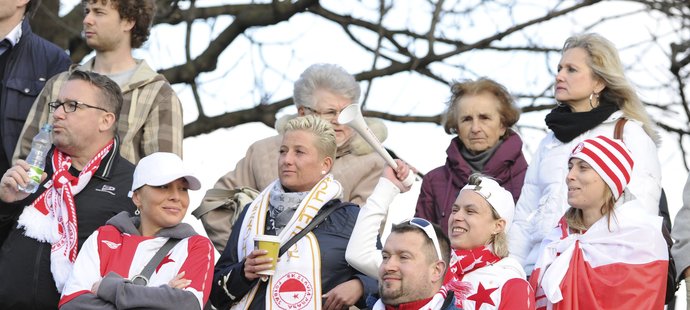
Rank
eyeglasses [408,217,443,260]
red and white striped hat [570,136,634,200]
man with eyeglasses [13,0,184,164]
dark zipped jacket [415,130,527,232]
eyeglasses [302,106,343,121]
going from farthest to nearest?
eyeglasses [302,106,343,121] < man with eyeglasses [13,0,184,164] < dark zipped jacket [415,130,527,232] < red and white striped hat [570,136,634,200] < eyeglasses [408,217,443,260]

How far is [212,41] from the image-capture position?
1212 cm

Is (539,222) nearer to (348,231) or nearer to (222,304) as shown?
(348,231)

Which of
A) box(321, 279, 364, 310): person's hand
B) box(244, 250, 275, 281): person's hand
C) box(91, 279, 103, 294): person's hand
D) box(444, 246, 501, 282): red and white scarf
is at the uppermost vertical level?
box(444, 246, 501, 282): red and white scarf

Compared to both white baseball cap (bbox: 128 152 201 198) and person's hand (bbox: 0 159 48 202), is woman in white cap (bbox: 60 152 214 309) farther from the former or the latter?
person's hand (bbox: 0 159 48 202)

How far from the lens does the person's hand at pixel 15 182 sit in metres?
7.31

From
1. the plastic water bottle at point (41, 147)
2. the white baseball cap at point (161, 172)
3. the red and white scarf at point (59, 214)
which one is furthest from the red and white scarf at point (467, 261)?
the plastic water bottle at point (41, 147)

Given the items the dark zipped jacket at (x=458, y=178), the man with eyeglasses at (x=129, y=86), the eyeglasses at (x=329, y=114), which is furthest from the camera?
the eyeglasses at (x=329, y=114)

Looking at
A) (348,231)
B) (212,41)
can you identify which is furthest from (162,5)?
(348,231)

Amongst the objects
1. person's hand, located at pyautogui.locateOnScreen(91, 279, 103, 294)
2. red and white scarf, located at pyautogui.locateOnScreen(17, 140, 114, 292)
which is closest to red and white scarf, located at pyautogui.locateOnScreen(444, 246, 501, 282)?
person's hand, located at pyautogui.locateOnScreen(91, 279, 103, 294)

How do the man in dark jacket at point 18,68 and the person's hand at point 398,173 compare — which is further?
the man in dark jacket at point 18,68

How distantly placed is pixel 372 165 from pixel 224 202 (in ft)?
2.78

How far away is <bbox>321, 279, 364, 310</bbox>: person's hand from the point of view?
23.4ft

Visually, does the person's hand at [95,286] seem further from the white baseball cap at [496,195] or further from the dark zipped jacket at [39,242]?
the white baseball cap at [496,195]

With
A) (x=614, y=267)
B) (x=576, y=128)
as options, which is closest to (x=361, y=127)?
(x=576, y=128)
